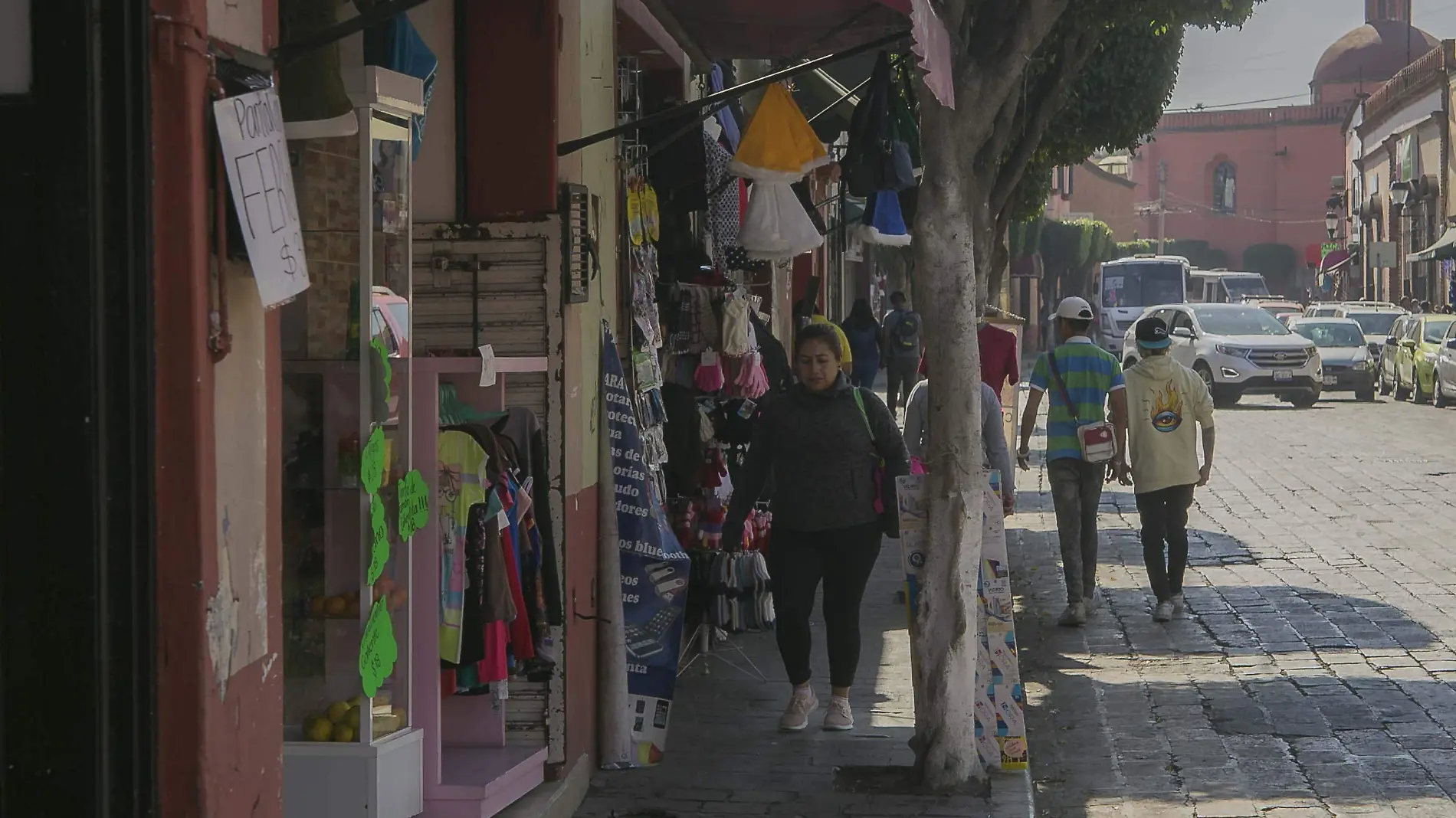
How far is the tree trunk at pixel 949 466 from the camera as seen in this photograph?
6.53 meters

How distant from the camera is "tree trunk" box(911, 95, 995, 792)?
6531mm

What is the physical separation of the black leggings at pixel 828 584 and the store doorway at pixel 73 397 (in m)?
4.51

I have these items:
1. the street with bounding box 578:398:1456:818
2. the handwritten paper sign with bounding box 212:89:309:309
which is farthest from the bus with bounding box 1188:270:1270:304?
the handwritten paper sign with bounding box 212:89:309:309

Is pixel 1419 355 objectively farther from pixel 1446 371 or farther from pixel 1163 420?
pixel 1163 420

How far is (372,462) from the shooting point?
4703mm

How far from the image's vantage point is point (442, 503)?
17.7 ft

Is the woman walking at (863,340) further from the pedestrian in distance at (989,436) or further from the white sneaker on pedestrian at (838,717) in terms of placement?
the white sneaker on pedestrian at (838,717)

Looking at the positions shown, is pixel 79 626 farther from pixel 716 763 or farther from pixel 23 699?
pixel 716 763

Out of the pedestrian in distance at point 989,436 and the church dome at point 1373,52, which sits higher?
the church dome at point 1373,52

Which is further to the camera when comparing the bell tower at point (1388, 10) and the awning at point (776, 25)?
the bell tower at point (1388, 10)

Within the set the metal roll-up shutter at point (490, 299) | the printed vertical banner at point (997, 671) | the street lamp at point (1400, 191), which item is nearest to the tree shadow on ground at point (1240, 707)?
the printed vertical banner at point (997, 671)

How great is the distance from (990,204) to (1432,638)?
5.68 m

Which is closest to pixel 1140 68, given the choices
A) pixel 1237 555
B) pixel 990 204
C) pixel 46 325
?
pixel 990 204

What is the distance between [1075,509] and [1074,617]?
2.08 ft
